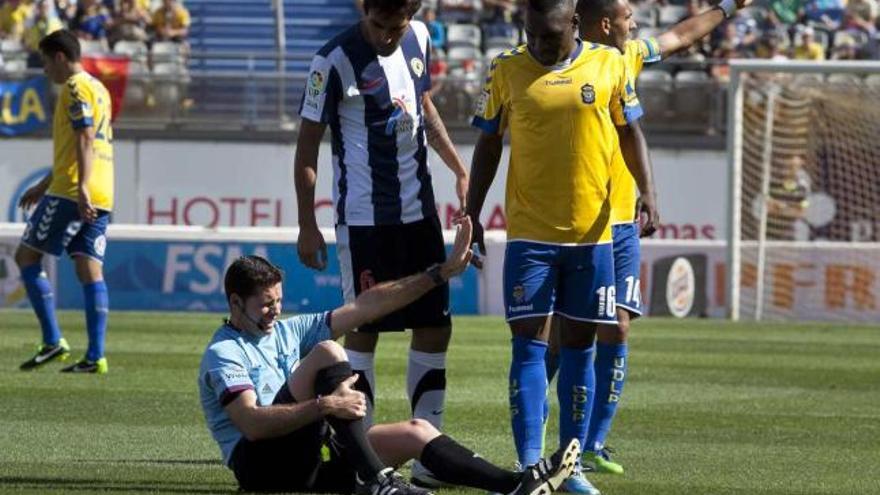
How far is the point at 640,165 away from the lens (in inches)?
320

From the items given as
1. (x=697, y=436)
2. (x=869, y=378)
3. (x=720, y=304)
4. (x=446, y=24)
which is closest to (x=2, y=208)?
(x=446, y=24)

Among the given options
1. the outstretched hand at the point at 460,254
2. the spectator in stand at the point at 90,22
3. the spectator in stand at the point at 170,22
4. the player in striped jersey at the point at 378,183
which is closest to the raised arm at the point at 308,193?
the player in striped jersey at the point at 378,183

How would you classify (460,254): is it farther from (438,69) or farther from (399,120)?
(438,69)

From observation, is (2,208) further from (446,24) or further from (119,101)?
(446,24)

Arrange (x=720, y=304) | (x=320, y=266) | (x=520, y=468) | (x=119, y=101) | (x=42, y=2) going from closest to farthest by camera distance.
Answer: (x=520, y=468), (x=320, y=266), (x=720, y=304), (x=119, y=101), (x=42, y=2)

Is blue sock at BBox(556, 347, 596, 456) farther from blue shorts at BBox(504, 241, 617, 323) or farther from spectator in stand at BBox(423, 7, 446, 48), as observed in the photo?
spectator in stand at BBox(423, 7, 446, 48)

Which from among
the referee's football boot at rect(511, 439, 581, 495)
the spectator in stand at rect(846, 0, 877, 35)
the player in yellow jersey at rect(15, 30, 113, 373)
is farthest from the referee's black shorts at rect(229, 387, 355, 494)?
the spectator in stand at rect(846, 0, 877, 35)

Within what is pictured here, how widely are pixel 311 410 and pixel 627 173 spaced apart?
2735mm

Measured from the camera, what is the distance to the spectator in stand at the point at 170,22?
2858 centimetres

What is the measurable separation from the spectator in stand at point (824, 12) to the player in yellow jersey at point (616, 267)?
786 inches

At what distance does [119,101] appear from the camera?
2523cm

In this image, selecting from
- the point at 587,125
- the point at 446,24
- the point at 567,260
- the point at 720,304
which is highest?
the point at 446,24

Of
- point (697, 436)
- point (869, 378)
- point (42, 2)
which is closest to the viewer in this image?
point (697, 436)

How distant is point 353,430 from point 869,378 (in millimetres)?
8586
